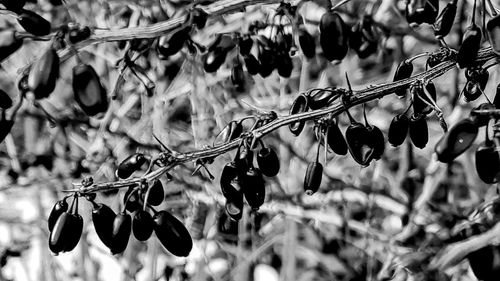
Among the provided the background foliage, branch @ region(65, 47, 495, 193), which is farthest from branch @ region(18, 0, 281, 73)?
the background foliage

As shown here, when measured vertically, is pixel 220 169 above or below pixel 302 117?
above

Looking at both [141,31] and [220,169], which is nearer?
[141,31]

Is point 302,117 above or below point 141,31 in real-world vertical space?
below

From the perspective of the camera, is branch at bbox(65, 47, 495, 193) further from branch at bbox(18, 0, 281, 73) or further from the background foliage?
the background foliage

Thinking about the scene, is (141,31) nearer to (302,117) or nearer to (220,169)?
(302,117)

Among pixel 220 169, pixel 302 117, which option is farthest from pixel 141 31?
pixel 220 169

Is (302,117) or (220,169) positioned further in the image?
(220,169)

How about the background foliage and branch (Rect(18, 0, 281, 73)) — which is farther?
the background foliage

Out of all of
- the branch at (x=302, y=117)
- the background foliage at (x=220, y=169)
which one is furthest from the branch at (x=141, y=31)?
the background foliage at (x=220, y=169)

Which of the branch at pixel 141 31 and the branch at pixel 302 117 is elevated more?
the branch at pixel 141 31

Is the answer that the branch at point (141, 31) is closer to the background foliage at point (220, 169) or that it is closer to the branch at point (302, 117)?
the branch at point (302, 117)

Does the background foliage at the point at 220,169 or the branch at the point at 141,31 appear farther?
the background foliage at the point at 220,169

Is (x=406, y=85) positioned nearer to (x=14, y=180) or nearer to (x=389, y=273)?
(x=389, y=273)

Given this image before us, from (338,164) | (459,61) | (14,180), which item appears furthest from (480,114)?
(338,164)
